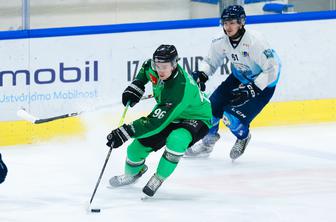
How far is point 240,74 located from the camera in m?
5.97

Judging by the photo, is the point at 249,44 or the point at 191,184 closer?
the point at 191,184

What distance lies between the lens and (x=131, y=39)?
694cm

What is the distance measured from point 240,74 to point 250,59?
0.15 meters

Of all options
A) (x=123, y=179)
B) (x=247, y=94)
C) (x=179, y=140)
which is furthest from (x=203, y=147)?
(x=179, y=140)

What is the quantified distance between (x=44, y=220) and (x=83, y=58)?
8.51ft

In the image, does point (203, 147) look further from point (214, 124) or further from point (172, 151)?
point (172, 151)

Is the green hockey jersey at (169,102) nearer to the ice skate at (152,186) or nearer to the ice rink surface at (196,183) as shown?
the ice skate at (152,186)

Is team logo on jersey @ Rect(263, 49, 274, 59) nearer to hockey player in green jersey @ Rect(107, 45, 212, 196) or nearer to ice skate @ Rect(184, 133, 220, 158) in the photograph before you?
ice skate @ Rect(184, 133, 220, 158)

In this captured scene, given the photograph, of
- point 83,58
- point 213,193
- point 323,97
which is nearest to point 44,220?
point 213,193

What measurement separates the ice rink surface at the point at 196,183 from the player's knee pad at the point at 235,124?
215mm

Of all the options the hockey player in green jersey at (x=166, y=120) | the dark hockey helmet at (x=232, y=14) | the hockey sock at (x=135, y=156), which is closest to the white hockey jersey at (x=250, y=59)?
the dark hockey helmet at (x=232, y=14)

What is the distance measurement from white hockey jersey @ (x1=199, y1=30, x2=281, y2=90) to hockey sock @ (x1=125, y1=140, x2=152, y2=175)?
111cm

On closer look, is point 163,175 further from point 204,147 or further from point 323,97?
point 323,97

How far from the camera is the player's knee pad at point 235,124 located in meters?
5.79
